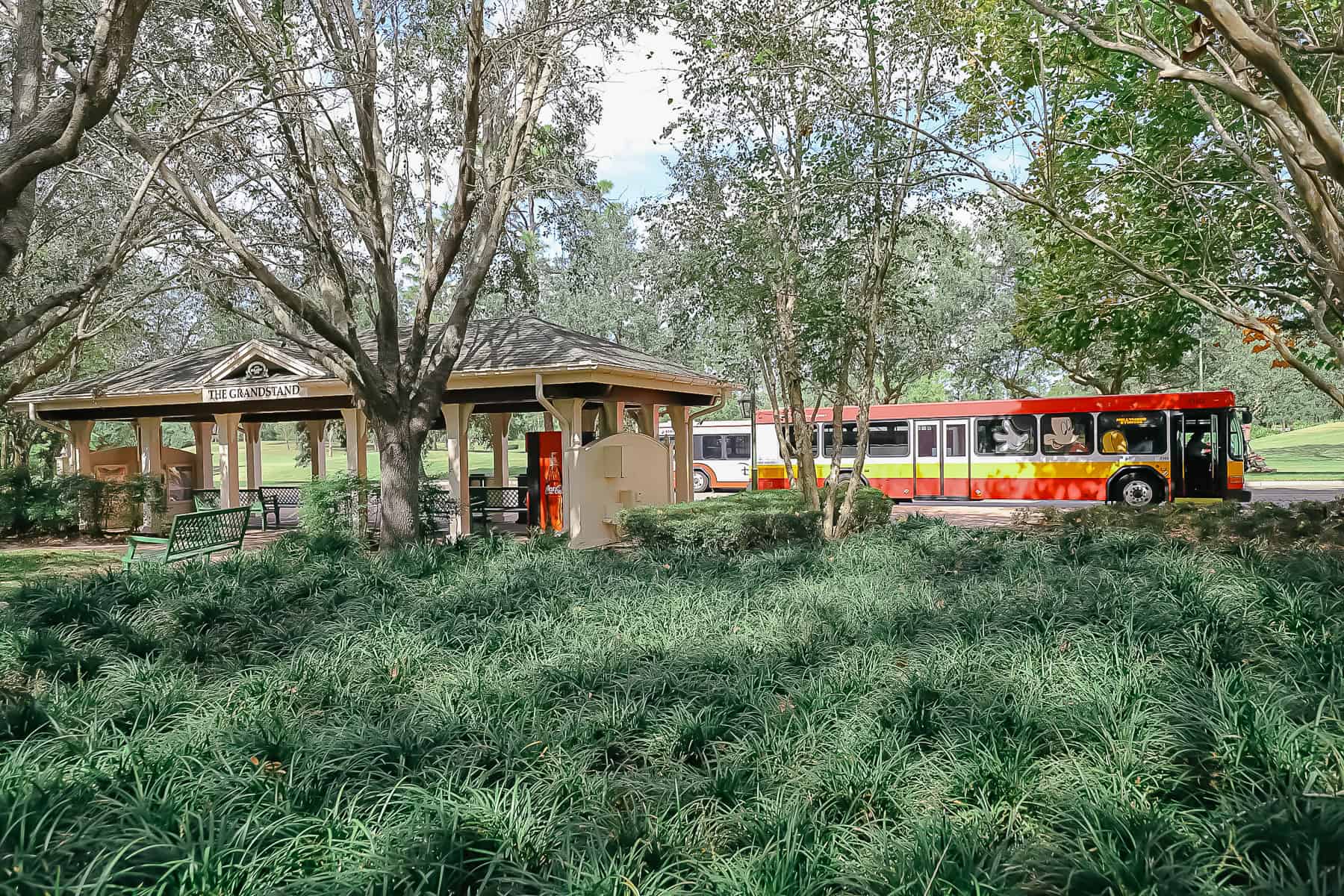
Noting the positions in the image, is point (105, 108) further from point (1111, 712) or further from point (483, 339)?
point (483, 339)

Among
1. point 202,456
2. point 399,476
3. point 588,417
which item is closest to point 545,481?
point 588,417

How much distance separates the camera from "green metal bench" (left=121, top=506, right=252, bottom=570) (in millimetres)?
9672

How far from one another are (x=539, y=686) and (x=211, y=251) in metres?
10.2

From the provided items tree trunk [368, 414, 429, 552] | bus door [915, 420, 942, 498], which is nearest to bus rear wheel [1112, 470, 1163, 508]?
Answer: bus door [915, 420, 942, 498]

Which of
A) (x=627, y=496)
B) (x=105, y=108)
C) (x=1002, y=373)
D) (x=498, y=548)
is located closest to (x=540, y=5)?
(x=105, y=108)

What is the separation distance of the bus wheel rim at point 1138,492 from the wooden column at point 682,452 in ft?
34.4

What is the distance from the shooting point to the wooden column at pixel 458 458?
13648 mm

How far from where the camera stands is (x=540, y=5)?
31.2 ft

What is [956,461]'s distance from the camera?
2112cm

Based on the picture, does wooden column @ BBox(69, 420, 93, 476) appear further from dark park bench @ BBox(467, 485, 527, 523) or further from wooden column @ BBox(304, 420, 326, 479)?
dark park bench @ BBox(467, 485, 527, 523)

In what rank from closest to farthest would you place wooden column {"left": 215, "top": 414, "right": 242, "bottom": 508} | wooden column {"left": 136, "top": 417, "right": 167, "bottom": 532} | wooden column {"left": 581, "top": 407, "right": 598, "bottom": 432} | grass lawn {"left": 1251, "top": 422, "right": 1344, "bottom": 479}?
wooden column {"left": 215, "top": 414, "right": 242, "bottom": 508} → wooden column {"left": 581, "top": 407, "right": 598, "bottom": 432} → wooden column {"left": 136, "top": 417, "right": 167, "bottom": 532} → grass lawn {"left": 1251, "top": 422, "right": 1344, "bottom": 479}

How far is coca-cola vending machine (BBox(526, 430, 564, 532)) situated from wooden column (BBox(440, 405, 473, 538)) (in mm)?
1145

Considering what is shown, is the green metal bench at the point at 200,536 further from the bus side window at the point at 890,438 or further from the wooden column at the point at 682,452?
the bus side window at the point at 890,438

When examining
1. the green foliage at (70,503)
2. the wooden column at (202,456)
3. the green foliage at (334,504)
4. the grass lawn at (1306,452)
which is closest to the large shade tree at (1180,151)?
the green foliage at (334,504)
